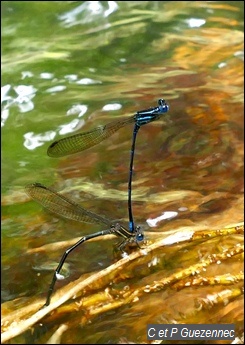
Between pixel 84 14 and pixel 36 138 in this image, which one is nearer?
pixel 36 138

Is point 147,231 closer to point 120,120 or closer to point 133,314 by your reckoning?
point 133,314

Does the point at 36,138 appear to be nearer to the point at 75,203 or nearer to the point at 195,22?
the point at 75,203

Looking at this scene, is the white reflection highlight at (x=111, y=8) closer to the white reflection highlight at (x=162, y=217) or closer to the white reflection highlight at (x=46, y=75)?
the white reflection highlight at (x=46, y=75)

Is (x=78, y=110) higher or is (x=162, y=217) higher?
(x=78, y=110)

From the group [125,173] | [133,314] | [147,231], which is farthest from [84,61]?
[133,314]

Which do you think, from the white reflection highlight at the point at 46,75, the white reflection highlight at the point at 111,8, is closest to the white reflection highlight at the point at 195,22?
the white reflection highlight at the point at 111,8

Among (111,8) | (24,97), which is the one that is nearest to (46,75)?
(24,97)
